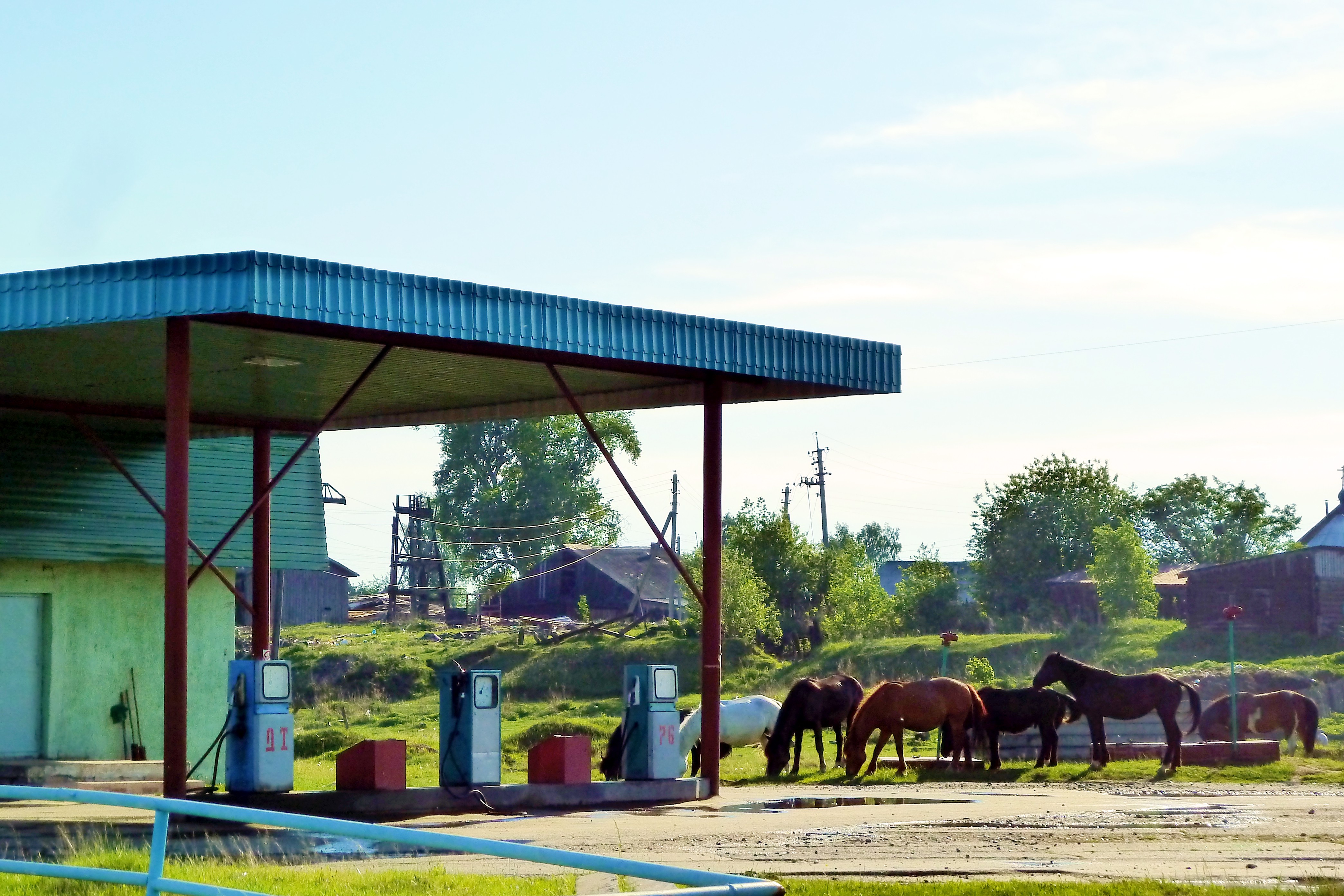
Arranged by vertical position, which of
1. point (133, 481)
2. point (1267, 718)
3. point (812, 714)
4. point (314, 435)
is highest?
point (314, 435)

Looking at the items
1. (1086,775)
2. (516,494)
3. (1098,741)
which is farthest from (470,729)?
(516,494)

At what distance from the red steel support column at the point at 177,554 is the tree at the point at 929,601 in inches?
2278

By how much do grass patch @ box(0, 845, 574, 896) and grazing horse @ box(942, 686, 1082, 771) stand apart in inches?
552

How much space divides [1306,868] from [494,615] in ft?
273

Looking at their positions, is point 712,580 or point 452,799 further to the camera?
point 712,580

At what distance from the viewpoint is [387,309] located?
1636cm

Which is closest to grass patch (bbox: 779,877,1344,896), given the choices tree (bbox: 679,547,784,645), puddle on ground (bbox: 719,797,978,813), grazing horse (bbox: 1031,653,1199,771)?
puddle on ground (bbox: 719,797,978,813)

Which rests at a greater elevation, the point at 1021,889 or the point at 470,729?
the point at 470,729

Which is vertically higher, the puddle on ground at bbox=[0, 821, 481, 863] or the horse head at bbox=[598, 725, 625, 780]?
the puddle on ground at bbox=[0, 821, 481, 863]

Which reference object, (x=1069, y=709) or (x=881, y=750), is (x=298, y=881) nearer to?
(x=881, y=750)

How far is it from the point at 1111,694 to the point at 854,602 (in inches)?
1821

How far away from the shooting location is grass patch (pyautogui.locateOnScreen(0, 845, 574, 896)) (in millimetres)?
10891

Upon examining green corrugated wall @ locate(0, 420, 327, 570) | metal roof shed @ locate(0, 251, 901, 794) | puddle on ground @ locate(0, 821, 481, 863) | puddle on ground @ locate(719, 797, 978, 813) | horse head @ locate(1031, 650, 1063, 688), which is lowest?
puddle on ground @ locate(719, 797, 978, 813)

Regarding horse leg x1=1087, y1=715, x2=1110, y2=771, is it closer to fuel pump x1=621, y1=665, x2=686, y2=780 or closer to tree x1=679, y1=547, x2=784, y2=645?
fuel pump x1=621, y1=665, x2=686, y2=780
